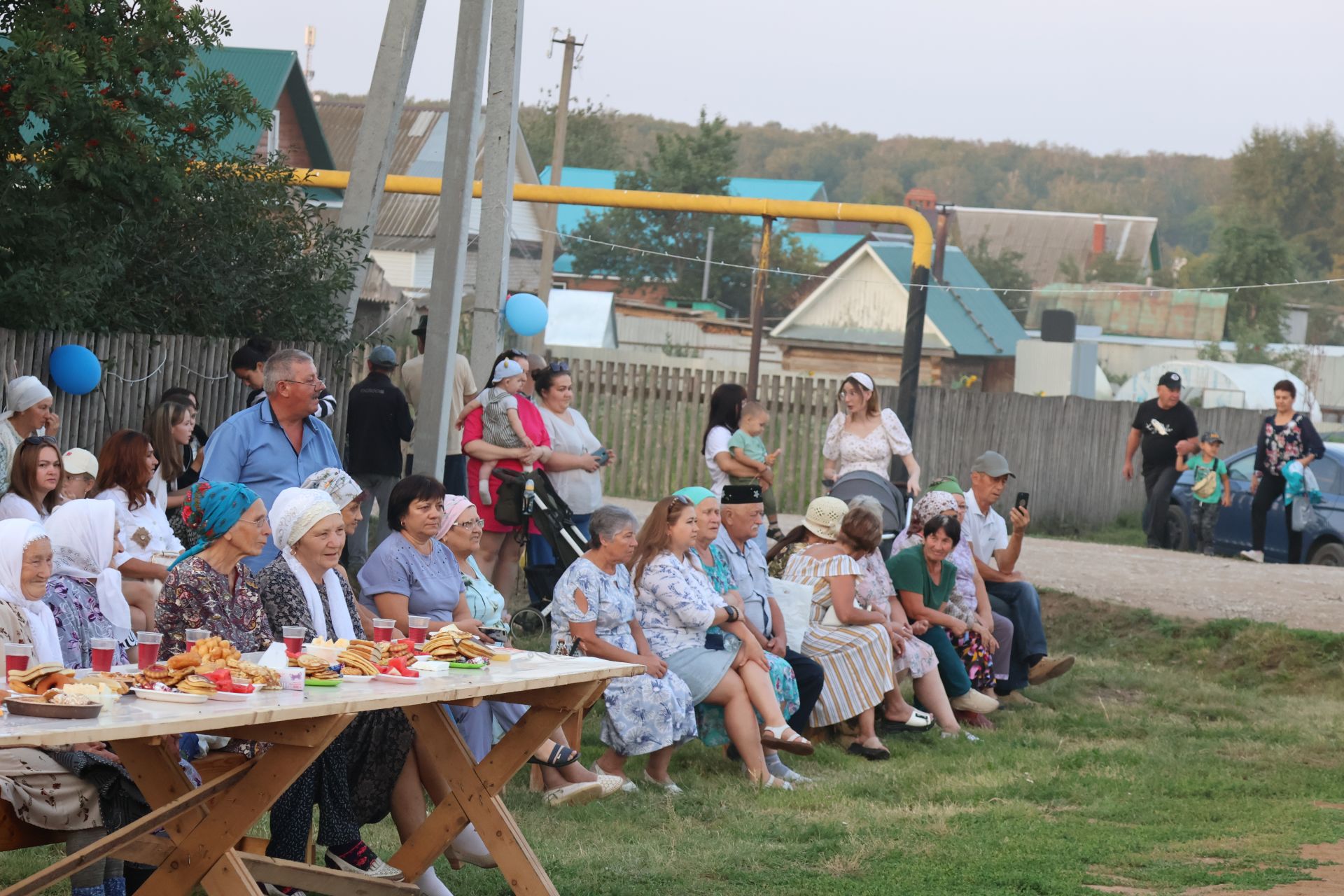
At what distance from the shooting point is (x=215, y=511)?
548 cm

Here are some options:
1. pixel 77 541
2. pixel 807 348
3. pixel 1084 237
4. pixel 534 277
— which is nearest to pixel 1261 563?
pixel 77 541

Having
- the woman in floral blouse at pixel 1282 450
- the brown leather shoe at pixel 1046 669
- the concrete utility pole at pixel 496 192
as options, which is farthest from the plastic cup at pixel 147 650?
the woman in floral blouse at pixel 1282 450

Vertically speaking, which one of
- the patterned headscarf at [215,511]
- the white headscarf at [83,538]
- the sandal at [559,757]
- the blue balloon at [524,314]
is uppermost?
the blue balloon at [524,314]

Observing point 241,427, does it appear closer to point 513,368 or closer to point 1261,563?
point 513,368

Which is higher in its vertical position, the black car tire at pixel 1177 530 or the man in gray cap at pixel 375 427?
the man in gray cap at pixel 375 427

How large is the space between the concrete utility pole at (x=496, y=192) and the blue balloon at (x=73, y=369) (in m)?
2.61

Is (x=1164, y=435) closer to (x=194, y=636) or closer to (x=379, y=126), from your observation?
(x=379, y=126)

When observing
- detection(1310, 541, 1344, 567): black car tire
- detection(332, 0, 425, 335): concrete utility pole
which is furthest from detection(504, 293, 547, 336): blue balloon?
detection(1310, 541, 1344, 567): black car tire

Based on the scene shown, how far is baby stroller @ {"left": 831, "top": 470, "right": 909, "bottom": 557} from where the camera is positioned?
35.1ft

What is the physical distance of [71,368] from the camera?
9.63 metres

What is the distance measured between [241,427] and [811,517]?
3245 millimetres

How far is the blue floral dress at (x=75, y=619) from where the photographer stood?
→ 5672 mm

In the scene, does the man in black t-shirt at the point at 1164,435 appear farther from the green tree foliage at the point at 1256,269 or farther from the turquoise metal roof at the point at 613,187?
the turquoise metal roof at the point at 613,187

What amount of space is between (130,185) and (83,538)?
4.63 metres
